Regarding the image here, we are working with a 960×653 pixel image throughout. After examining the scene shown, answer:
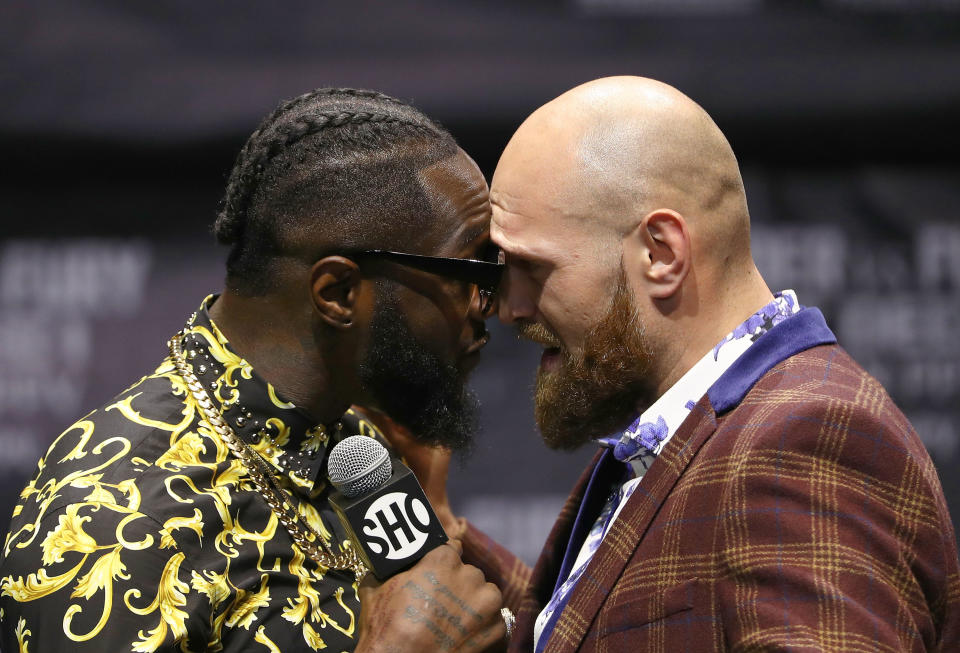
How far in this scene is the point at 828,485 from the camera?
133 centimetres

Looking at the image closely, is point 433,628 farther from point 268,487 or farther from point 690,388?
point 690,388

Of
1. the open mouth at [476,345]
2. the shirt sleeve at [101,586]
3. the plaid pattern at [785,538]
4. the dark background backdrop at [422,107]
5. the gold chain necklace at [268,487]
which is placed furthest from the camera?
the dark background backdrop at [422,107]

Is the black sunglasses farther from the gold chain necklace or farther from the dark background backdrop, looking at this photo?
the dark background backdrop

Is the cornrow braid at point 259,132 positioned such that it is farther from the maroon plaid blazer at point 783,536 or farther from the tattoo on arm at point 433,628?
the maroon plaid blazer at point 783,536

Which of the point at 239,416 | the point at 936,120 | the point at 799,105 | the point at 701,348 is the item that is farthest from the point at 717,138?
the point at 936,120

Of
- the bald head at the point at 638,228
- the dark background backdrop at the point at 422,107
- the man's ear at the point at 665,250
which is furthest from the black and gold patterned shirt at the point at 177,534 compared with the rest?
the dark background backdrop at the point at 422,107

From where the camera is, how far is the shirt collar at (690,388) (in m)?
1.65

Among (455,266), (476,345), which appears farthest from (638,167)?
(476,345)

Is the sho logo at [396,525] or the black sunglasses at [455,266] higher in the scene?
the black sunglasses at [455,266]

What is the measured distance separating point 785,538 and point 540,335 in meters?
0.62

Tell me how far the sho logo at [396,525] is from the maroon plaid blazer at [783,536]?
0.27 meters

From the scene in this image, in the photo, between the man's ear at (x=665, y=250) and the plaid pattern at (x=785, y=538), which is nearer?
the plaid pattern at (x=785, y=538)

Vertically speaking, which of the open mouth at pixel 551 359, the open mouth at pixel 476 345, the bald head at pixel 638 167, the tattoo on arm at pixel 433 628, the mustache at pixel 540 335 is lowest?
the tattoo on arm at pixel 433 628

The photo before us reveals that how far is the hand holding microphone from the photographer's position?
1.65m
